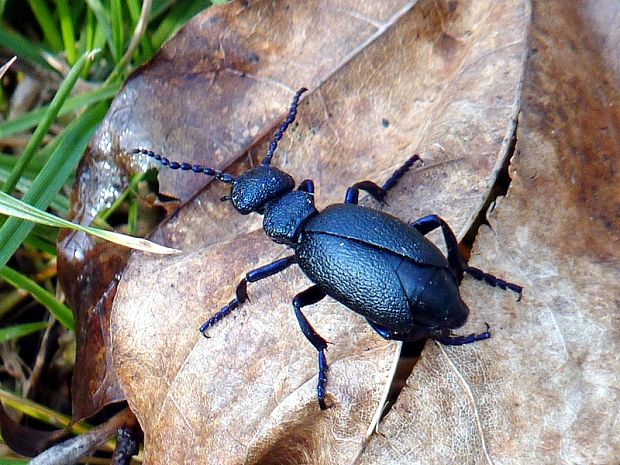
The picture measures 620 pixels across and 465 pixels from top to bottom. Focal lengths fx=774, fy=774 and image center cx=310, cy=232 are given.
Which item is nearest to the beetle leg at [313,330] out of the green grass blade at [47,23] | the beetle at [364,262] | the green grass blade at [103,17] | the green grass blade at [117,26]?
the beetle at [364,262]

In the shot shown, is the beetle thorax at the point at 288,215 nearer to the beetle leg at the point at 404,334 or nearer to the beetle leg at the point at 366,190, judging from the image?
the beetle leg at the point at 366,190

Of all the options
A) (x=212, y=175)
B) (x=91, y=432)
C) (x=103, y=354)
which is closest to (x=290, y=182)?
(x=212, y=175)

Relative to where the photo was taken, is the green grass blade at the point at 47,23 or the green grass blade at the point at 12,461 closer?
the green grass blade at the point at 12,461

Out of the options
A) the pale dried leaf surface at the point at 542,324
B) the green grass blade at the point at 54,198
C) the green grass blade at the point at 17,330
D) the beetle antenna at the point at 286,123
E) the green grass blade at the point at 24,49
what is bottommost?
the pale dried leaf surface at the point at 542,324

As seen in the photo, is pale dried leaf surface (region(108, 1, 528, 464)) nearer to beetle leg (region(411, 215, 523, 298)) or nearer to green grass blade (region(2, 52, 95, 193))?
beetle leg (region(411, 215, 523, 298))

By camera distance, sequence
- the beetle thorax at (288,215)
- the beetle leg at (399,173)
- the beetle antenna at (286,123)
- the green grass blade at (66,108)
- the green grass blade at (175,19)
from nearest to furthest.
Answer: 1. the beetle leg at (399,173)
2. the beetle thorax at (288,215)
3. the beetle antenna at (286,123)
4. the green grass blade at (66,108)
5. the green grass blade at (175,19)

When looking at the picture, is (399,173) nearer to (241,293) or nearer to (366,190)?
(366,190)

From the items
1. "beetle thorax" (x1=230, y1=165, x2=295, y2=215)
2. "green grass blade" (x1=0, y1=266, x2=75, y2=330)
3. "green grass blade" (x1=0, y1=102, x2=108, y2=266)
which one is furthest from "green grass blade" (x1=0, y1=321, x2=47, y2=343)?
"beetle thorax" (x1=230, y1=165, x2=295, y2=215)

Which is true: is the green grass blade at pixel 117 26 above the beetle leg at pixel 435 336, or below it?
above
